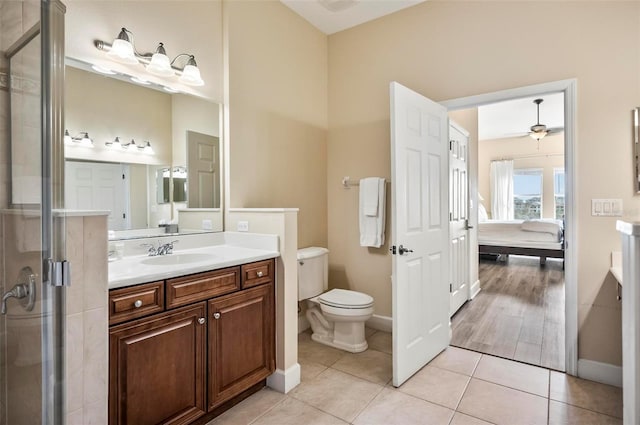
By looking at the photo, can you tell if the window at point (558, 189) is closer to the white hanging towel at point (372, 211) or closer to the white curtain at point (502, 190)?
the white curtain at point (502, 190)

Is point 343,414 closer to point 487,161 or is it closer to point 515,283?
point 515,283

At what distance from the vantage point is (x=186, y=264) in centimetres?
169

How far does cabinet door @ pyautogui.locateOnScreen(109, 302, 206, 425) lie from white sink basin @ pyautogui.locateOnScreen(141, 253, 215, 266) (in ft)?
1.45

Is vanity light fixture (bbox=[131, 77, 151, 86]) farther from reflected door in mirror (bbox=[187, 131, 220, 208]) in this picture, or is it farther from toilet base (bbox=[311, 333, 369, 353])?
toilet base (bbox=[311, 333, 369, 353])

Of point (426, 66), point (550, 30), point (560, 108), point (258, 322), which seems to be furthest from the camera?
point (560, 108)

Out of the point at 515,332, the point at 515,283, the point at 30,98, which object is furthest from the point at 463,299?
the point at 30,98

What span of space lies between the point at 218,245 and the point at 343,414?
54.3 inches

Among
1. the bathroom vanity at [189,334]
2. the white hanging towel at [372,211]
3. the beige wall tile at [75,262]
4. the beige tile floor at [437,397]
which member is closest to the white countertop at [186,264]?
the bathroom vanity at [189,334]

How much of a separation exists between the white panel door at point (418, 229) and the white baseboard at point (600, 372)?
90 cm

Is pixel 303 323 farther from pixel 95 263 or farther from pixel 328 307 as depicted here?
pixel 95 263

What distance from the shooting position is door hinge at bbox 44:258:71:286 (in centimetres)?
91

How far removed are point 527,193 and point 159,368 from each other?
924 cm

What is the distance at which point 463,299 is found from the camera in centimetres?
372

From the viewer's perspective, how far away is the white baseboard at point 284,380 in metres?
2.06
